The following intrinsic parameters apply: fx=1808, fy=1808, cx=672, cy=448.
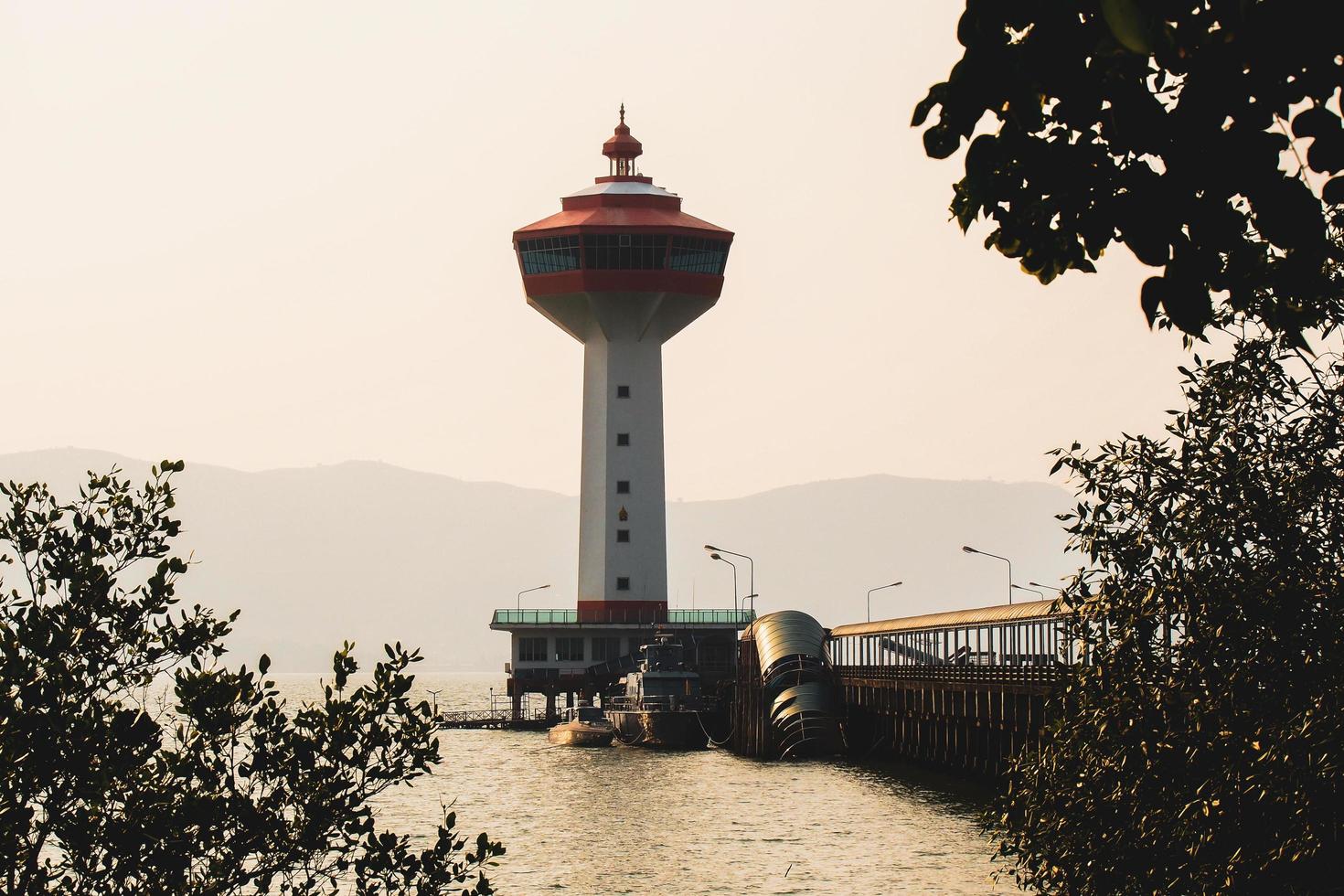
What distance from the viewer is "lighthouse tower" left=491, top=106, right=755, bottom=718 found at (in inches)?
5418

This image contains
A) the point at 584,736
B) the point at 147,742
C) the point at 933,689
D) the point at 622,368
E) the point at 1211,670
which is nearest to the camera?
the point at 147,742

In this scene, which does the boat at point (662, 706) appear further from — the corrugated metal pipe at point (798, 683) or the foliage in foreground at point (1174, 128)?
the foliage in foreground at point (1174, 128)

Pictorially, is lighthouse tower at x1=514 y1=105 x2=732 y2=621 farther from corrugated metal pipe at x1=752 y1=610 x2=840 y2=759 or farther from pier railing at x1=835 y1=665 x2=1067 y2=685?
pier railing at x1=835 y1=665 x2=1067 y2=685

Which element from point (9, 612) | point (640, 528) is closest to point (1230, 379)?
point (9, 612)

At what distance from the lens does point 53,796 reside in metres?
16.1

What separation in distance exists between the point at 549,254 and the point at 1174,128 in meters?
134

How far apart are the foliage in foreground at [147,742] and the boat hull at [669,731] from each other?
311 ft

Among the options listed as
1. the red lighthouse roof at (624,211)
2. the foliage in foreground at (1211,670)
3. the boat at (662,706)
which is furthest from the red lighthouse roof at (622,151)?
the foliage in foreground at (1211,670)

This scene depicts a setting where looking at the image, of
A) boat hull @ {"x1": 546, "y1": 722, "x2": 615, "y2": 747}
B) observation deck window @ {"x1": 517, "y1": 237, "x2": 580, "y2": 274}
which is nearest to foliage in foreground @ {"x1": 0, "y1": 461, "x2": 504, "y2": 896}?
boat hull @ {"x1": 546, "y1": 722, "x2": 615, "y2": 747}

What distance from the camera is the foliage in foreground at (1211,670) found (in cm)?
2183

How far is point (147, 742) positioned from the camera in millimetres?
16812

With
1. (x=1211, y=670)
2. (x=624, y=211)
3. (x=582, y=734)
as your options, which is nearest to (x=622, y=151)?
(x=624, y=211)

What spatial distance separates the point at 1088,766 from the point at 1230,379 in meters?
5.64

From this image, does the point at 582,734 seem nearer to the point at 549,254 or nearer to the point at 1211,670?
the point at 549,254
